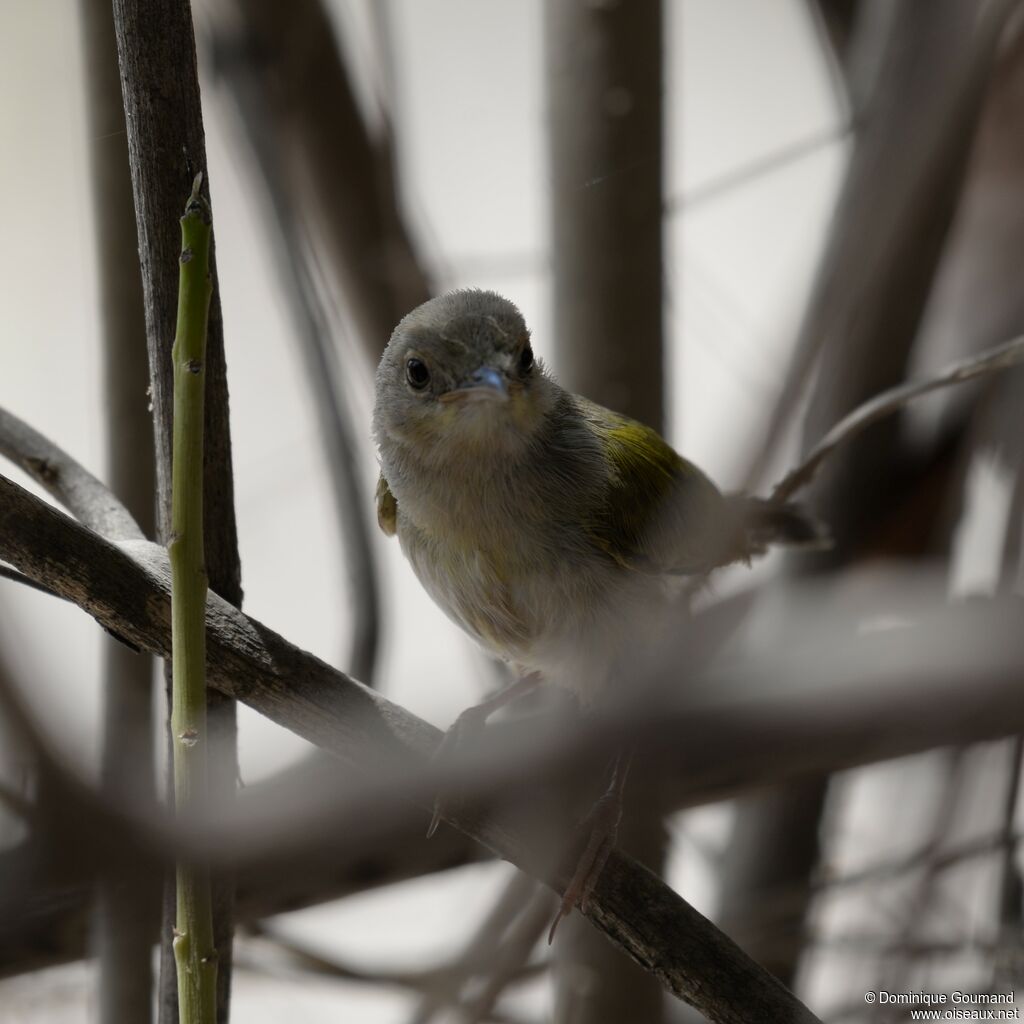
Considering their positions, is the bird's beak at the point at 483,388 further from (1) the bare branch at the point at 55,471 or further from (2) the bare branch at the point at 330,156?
(2) the bare branch at the point at 330,156

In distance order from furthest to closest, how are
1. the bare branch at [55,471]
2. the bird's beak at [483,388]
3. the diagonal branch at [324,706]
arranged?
the bird's beak at [483,388] < the bare branch at [55,471] < the diagonal branch at [324,706]

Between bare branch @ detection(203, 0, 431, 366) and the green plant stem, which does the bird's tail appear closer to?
bare branch @ detection(203, 0, 431, 366)

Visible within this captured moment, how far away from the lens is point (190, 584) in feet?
4.33

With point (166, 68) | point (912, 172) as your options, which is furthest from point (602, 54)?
point (166, 68)

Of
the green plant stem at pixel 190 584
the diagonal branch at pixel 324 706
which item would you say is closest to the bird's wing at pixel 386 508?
the diagonal branch at pixel 324 706

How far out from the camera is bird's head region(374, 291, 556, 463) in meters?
2.12

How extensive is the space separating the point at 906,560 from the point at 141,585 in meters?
2.94

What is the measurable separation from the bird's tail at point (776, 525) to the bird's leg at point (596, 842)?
89 cm

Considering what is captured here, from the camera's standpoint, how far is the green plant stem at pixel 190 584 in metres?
1.27

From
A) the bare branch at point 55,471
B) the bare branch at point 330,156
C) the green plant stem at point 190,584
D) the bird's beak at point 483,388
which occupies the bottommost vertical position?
the green plant stem at point 190,584

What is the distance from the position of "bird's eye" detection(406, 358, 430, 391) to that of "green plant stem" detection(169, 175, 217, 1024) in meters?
0.85

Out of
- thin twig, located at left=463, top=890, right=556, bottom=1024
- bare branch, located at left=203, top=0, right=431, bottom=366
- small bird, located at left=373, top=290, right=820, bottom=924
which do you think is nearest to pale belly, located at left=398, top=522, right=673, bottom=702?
small bird, located at left=373, top=290, right=820, bottom=924

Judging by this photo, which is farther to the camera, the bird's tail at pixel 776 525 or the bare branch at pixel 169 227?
the bird's tail at pixel 776 525

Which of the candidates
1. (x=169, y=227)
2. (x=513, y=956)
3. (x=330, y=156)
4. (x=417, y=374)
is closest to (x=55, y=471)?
(x=169, y=227)
